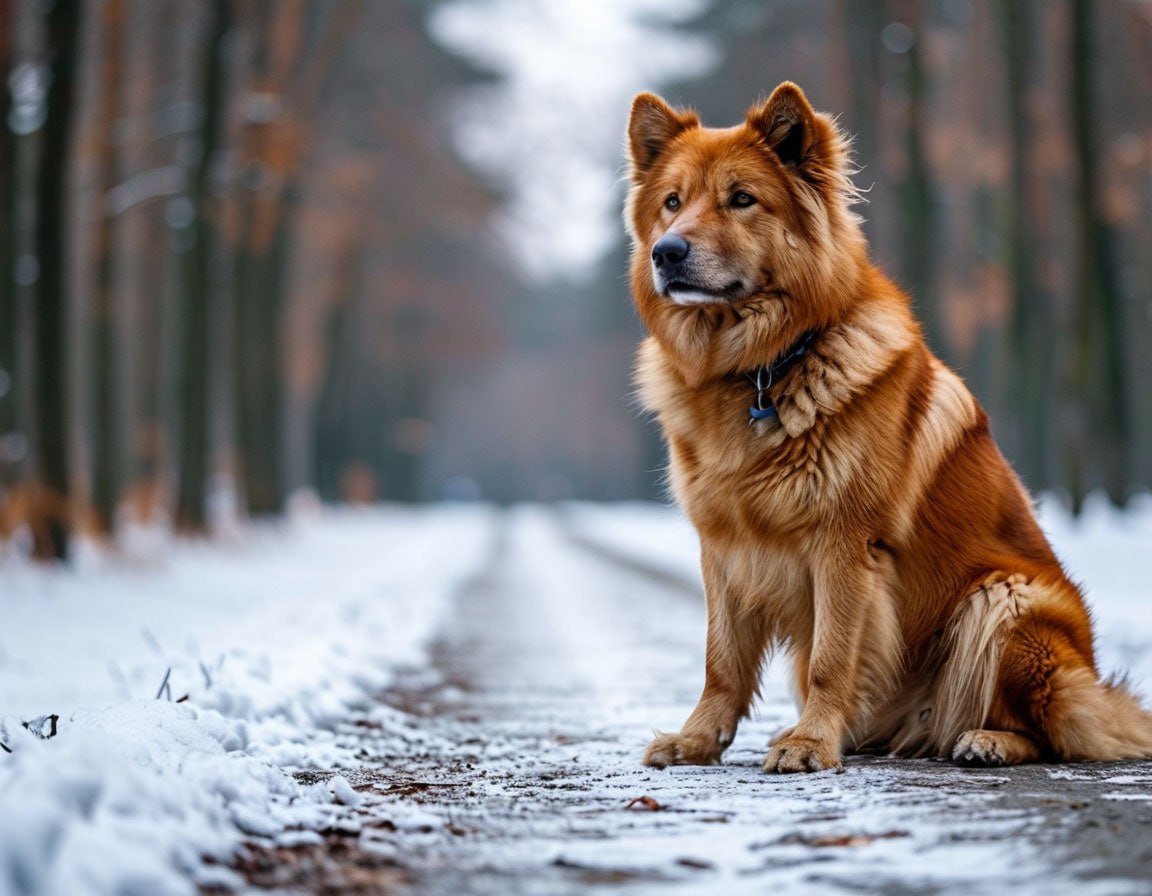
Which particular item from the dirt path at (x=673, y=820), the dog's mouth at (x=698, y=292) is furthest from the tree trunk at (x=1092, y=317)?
the dog's mouth at (x=698, y=292)

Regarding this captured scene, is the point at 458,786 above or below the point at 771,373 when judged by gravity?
below

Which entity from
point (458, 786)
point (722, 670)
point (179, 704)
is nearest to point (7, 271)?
point (179, 704)

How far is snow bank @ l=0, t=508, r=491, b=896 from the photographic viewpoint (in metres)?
2.82

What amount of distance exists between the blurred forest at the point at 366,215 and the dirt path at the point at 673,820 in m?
3.99

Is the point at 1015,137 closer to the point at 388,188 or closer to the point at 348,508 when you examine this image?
the point at 388,188

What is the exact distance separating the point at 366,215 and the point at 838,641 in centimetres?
2703

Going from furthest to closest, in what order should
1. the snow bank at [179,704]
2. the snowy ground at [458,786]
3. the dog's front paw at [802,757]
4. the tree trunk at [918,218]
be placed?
the tree trunk at [918,218], the dog's front paw at [802,757], the snowy ground at [458,786], the snow bank at [179,704]

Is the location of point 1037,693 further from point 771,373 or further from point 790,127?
point 790,127

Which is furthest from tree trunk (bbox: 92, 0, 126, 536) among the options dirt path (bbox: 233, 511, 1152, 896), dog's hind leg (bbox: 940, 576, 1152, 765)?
dog's hind leg (bbox: 940, 576, 1152, 765)

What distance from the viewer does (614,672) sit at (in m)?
8.52

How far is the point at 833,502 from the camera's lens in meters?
4.93

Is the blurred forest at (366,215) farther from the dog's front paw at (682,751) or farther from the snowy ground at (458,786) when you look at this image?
the dog's front paw at (682,751)

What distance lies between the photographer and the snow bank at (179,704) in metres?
2.82

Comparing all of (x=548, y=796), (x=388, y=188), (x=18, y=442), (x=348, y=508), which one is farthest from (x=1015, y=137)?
(x=348, y=508)
